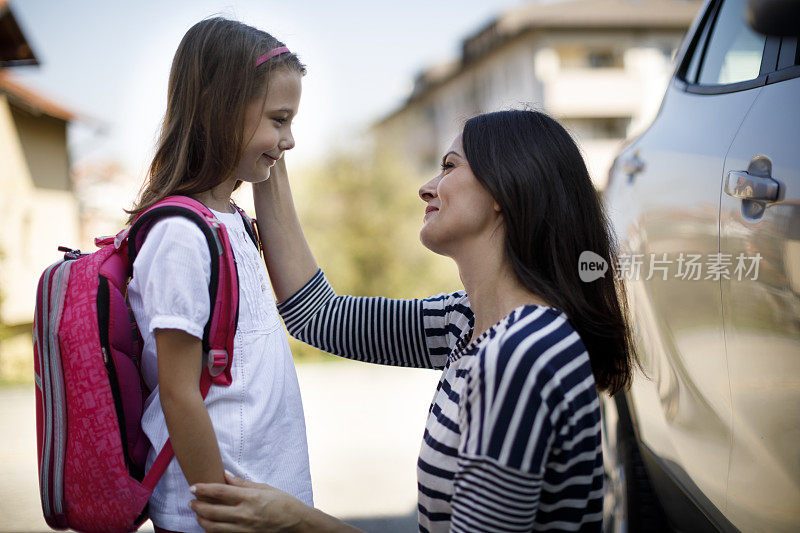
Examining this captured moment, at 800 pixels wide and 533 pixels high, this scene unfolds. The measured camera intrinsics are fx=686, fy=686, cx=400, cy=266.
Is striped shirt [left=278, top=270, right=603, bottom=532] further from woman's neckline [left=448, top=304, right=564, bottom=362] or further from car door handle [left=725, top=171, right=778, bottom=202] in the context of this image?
car door handle [left=725, top=171, right=778, bottom=202]

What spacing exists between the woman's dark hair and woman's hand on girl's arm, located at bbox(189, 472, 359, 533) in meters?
0.73

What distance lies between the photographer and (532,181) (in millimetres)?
1571

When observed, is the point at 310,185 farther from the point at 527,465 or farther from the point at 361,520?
the point at 527,465

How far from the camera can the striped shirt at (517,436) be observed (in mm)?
1306

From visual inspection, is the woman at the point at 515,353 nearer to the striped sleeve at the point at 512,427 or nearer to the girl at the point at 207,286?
the striped sleeve at the point at 512,427

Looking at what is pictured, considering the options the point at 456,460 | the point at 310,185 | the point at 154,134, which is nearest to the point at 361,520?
the point at 456,460

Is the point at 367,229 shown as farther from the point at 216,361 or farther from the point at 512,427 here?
the point at 512,427

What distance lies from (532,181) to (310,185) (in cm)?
1312

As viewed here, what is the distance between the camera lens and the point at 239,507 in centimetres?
144

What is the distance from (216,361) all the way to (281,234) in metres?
0.65

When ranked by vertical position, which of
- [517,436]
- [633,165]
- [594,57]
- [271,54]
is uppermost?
[594,57]

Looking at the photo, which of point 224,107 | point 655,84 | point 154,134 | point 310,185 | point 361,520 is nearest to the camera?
point 224,107

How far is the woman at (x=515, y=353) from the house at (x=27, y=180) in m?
10.2

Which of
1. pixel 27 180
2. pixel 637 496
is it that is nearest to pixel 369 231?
pixel 27 180
